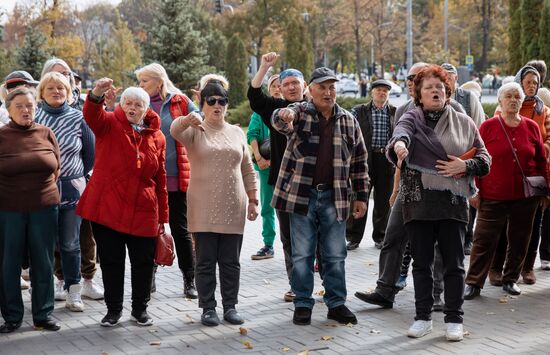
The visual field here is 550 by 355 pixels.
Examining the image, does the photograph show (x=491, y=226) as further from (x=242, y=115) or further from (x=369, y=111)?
(x=242, y=115)

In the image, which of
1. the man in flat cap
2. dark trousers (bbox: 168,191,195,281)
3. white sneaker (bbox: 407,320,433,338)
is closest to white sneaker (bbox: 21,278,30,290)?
dark trousers (bbox: 168,191,195,281)

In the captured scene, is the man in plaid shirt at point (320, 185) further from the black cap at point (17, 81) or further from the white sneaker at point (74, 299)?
the black cap at point (17, 81)

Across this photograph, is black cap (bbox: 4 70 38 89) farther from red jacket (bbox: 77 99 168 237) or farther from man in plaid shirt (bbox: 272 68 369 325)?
man in plaid shirt (bbox: 272 68 369 325)

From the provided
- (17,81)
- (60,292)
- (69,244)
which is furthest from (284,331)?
(17,81)

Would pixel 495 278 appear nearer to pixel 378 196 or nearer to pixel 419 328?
pixel 419 328

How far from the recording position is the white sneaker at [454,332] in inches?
270

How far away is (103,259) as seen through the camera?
741cm

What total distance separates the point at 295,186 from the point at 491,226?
2216 mm

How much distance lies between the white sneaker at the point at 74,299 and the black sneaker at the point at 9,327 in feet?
2.47

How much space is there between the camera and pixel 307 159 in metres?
7.38

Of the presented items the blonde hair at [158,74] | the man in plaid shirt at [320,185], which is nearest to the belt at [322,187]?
the man in plaid shirt at [320,185]

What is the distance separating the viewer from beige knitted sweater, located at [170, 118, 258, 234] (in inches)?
296

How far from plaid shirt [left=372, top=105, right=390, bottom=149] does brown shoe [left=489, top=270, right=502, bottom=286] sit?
254 cm

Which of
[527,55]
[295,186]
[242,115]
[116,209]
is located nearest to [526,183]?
[295,186]
